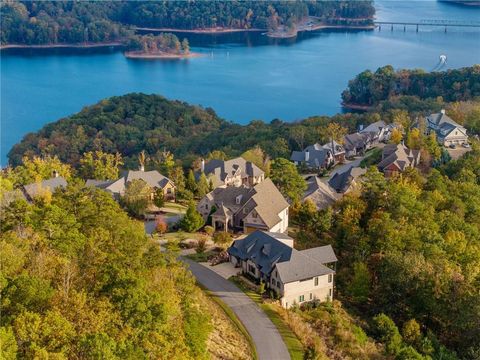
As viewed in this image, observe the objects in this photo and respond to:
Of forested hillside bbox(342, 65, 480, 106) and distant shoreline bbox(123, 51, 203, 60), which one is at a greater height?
distant shoreline bbox(123, 51, 203, 60)

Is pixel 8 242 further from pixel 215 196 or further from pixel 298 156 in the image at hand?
pixel 298 156

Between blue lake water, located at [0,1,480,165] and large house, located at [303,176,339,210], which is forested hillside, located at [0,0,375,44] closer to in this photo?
blue lake water, located at [0,1,480,165]

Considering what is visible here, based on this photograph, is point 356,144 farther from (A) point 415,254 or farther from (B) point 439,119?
(A) point 415,254

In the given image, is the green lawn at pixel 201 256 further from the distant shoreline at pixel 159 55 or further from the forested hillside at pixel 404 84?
the distant shoreline at pixel 159 55

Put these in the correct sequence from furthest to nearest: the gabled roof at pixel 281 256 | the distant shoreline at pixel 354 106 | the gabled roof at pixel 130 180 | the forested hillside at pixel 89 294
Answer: the distant shoreline at pixel 354 106, the gabled roof at pixel 130 180, the gabled roof at pixel 281 256, the forested hillside at pixel 89 294

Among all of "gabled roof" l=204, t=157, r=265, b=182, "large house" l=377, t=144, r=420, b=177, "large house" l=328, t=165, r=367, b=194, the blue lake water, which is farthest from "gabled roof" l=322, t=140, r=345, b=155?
the blue lake water

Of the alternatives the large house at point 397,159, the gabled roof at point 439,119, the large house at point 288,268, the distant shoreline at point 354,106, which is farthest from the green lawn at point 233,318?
the distant shoreline at point 354,106

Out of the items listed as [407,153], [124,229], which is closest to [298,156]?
[407,153]
